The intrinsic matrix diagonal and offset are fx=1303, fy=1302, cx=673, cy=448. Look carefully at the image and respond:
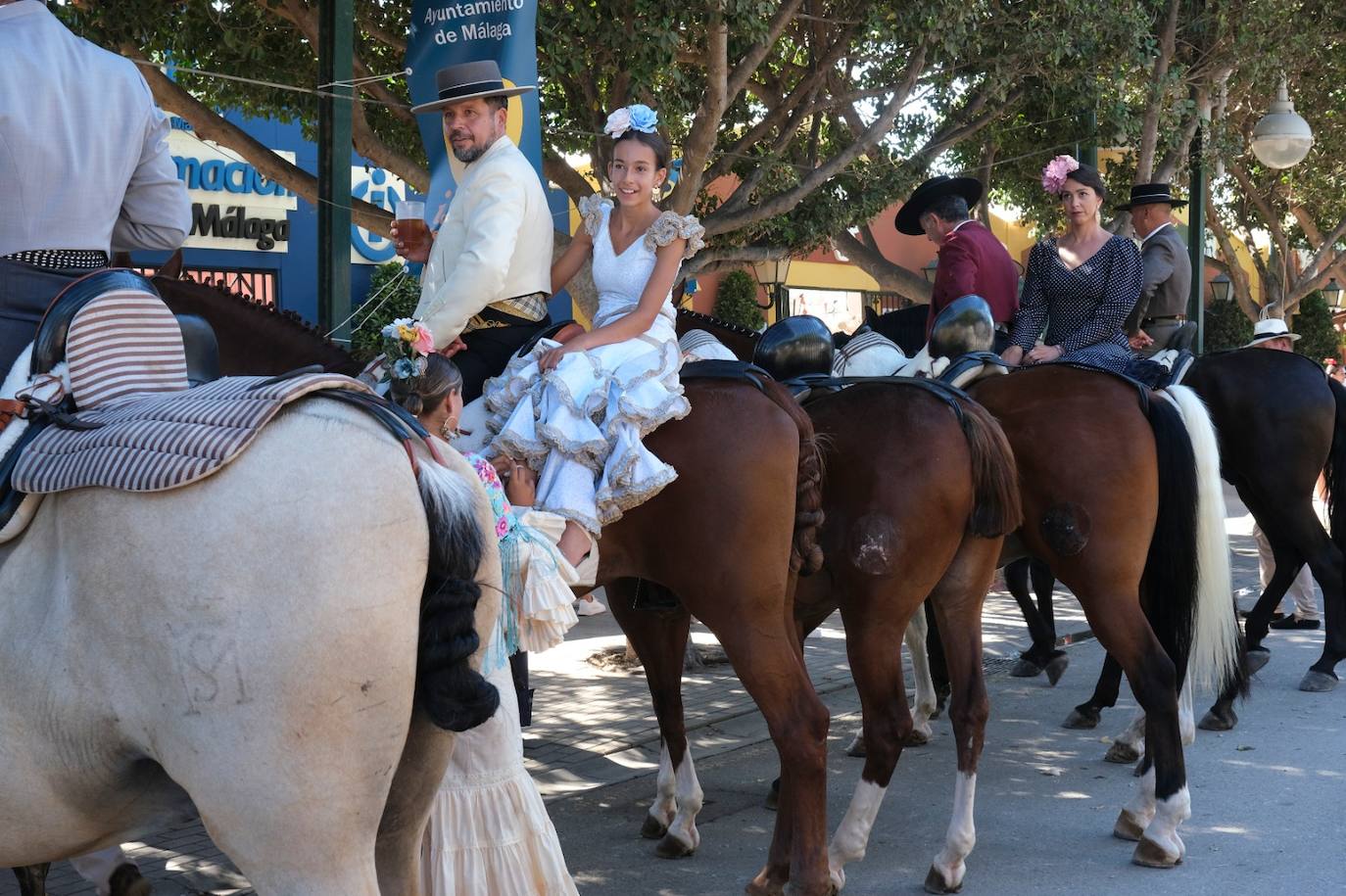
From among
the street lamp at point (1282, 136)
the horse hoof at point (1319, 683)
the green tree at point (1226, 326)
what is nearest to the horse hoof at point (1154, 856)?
the horse hoof at point (1319, 683)

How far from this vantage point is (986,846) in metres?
5.53

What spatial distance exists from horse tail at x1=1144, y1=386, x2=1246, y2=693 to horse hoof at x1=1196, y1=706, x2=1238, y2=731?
134 cm

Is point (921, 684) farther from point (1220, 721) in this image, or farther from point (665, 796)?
point (665, 796)

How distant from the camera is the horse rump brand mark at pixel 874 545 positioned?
16.8ft

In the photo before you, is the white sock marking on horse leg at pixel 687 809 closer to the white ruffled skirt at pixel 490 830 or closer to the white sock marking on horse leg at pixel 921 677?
the white ruffled skirt at pixel 490 830

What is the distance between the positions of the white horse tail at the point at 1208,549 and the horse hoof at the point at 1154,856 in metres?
1.18

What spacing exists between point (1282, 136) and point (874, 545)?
12.2 m

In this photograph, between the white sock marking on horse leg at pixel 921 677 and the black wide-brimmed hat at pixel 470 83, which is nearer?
the black wide-brimmed hat at pixel 470 83

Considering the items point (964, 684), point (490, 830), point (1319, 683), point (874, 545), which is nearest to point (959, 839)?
point (964, 684)

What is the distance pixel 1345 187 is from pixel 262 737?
2483 centimetres

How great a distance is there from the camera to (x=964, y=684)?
5.36 m

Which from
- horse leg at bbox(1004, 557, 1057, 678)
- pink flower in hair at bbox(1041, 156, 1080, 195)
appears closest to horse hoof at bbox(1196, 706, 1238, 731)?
horse leg at bbox(1004, 557, 1057, 678)

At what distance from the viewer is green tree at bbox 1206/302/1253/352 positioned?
2802 centimetres

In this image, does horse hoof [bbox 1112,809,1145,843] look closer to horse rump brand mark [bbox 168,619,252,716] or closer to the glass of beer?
the glass of beer
